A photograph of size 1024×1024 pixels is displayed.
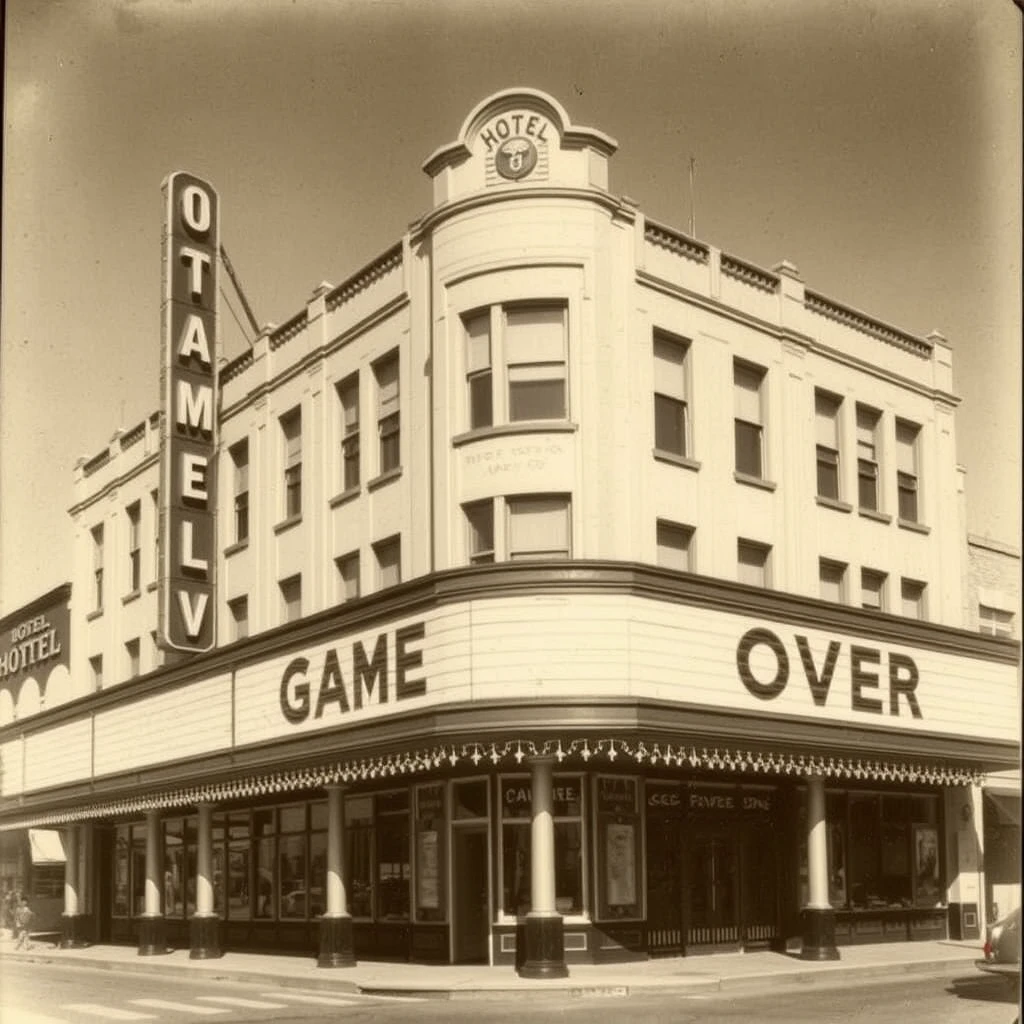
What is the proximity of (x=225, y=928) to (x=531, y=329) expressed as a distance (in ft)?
51.3

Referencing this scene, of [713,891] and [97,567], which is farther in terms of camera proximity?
[97,567]

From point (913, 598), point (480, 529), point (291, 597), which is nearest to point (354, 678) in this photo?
point (480, 529)

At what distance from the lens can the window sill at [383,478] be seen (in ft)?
89.0

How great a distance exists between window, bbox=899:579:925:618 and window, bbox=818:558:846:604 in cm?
187

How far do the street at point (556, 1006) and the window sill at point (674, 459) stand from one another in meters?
8.66

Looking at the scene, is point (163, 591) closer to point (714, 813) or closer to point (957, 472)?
point (714, 813)

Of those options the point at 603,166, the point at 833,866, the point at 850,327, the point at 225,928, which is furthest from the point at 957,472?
the point at 225,928

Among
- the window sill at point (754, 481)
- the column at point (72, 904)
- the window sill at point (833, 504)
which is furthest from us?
the column at point (72, 904)

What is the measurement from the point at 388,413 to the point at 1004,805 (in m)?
15.5

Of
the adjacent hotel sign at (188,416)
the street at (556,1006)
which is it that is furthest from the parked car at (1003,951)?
the adjacent hotel sign at (188,416)

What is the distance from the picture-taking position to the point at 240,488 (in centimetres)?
3222

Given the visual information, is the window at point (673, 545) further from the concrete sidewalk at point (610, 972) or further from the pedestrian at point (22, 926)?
the pedestrian at point (22, 926)

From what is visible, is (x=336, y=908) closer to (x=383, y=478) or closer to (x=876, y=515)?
(x=383, y=478)

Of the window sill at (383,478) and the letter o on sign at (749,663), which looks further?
the window sill at (383,478)
